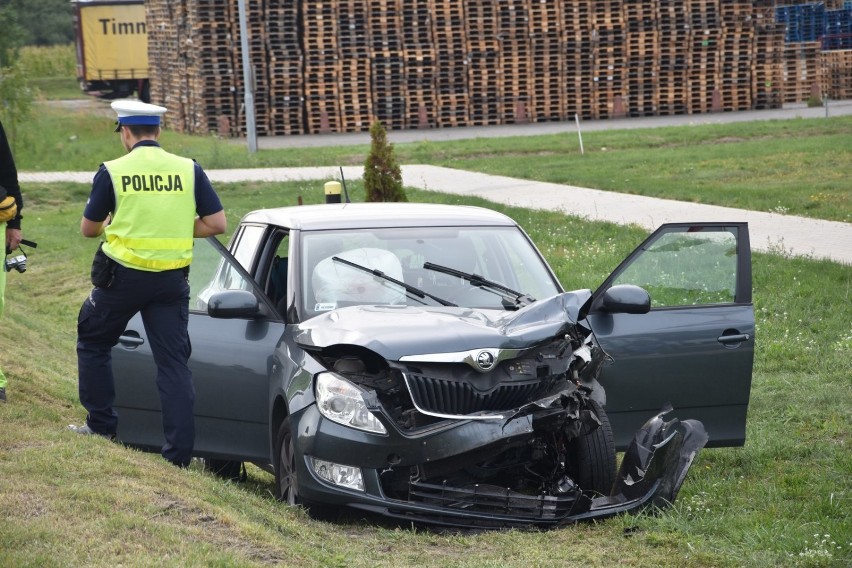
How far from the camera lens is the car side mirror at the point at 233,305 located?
609 centimetres

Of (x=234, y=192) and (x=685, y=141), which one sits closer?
(x=234, y=192)

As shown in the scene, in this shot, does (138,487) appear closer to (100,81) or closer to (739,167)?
(739,167)

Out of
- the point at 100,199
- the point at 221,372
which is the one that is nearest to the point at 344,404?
the point at 221,372

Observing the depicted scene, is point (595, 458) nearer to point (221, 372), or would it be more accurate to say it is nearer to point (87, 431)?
point (221, 372)

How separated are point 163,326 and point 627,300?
2264 mm

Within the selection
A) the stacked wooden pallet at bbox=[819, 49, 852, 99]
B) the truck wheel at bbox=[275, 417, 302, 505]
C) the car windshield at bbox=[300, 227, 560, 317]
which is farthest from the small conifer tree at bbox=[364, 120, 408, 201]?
the stacked wooden pallet at bbox=[819, 49, 852, 99]

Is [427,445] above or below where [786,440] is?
above

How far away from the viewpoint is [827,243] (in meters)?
13.7

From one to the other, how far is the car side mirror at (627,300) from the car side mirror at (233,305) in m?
1.70

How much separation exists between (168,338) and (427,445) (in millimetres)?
1718

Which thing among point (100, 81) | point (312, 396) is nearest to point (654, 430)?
point (312, 396)

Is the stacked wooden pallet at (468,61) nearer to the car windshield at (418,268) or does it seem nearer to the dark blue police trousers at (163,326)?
the car windshield at (418,268)

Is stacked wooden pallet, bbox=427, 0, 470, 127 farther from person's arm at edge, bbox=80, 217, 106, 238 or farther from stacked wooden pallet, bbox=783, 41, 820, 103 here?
person's arm at edge, bbox=80, 217, 106, 238

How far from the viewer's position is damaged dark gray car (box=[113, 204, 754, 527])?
17.1 ft
